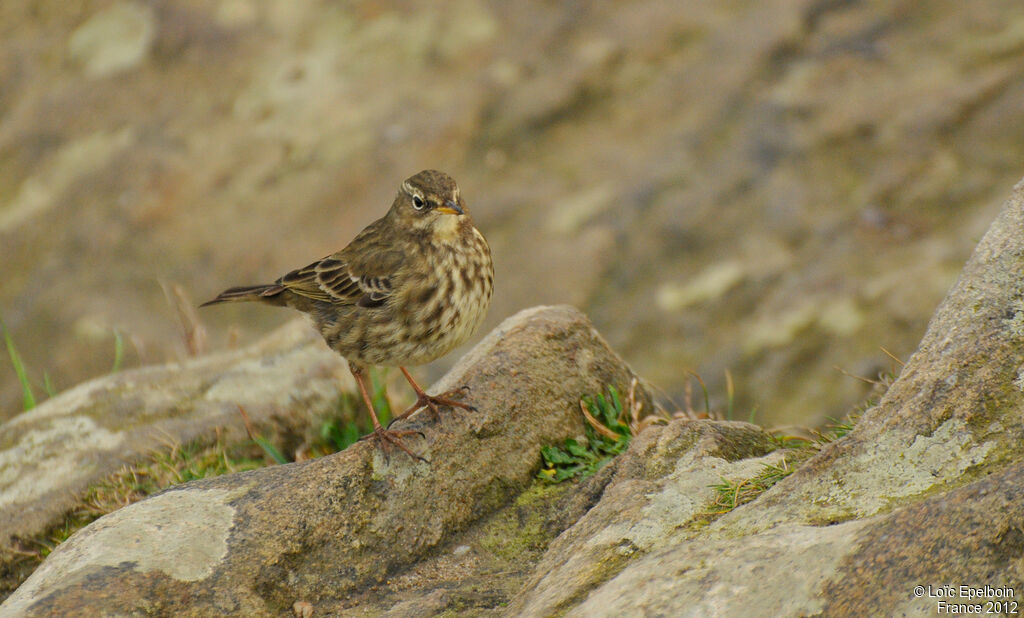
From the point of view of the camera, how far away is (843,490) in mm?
3426

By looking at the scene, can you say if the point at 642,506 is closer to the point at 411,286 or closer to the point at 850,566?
the point at 850,566

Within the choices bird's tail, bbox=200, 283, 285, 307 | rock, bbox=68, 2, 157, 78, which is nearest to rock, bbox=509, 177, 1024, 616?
bird's tail, bbox=200, 283, 285, 307

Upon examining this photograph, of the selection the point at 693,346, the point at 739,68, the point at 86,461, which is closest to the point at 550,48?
the point at 739,68

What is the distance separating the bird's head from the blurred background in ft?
8.37

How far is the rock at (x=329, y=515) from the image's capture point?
3996 millimetres

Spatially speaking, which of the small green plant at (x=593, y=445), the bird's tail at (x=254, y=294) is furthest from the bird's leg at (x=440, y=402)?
the bird's tail at (x=254, y=294)

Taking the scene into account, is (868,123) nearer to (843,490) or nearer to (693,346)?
(693,346)

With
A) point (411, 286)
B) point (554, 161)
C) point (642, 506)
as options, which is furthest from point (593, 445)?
point (554, 161)

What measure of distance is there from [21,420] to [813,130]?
633 centimetres

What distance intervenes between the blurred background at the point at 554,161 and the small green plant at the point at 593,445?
7.80 ft

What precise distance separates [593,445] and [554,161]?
5.32m

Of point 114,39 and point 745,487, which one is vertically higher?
point 114,39

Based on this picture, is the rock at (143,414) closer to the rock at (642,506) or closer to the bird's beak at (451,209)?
the bird's beak at (451,209)

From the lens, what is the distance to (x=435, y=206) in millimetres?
5797
